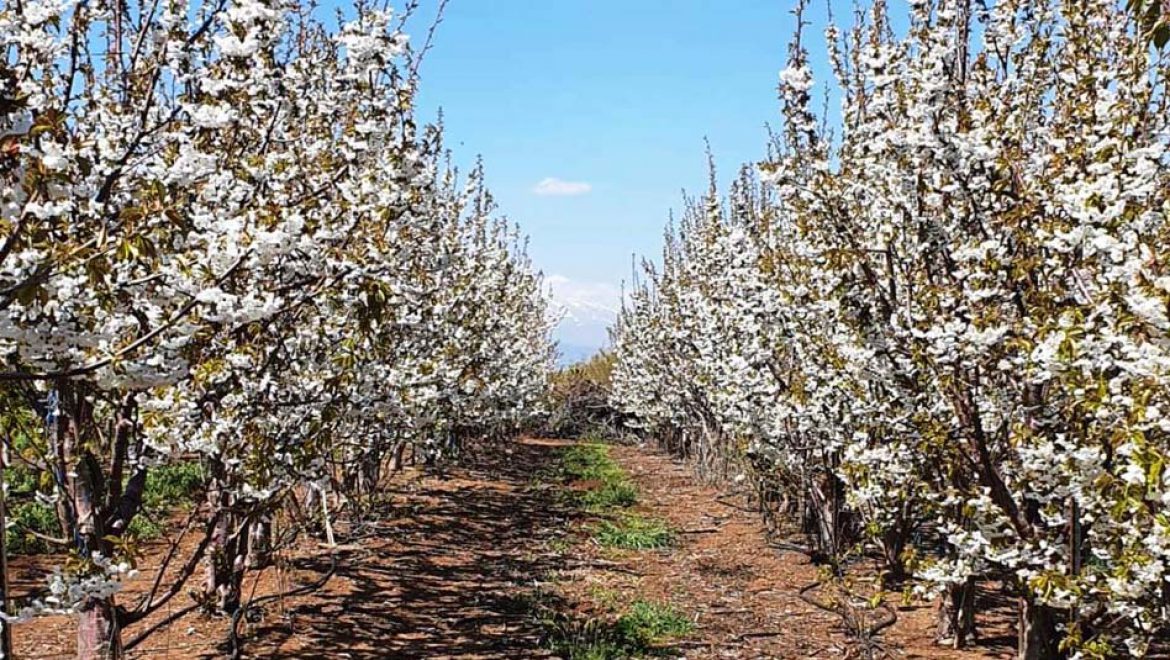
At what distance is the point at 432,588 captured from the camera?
930 centimetres

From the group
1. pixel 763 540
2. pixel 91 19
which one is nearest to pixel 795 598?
pixel 763 540

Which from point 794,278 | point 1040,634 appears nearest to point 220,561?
point 794,278

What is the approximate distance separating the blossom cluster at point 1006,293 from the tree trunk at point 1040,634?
0.02m

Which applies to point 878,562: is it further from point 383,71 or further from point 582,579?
point 383,71

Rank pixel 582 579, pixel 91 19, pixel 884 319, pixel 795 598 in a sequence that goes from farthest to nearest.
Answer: pixel 582 579, pixel 795 598, pixel 884 319, pixel 91 19

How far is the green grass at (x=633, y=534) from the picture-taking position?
38.3 feet

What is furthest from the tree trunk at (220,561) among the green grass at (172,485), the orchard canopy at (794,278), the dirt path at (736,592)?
the green grass at (172,485)

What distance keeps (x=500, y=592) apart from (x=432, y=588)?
66cm

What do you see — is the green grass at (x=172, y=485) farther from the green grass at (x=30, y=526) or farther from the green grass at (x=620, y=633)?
the green grass at (x=620, y=633)

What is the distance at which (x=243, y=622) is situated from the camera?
7312 millimetres

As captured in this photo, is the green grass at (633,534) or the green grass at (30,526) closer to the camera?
the green grass at (30,526)

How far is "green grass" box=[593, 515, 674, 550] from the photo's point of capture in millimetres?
11680

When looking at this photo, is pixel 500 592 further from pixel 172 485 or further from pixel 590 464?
pixel 590 464

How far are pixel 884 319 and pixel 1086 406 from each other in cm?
221
